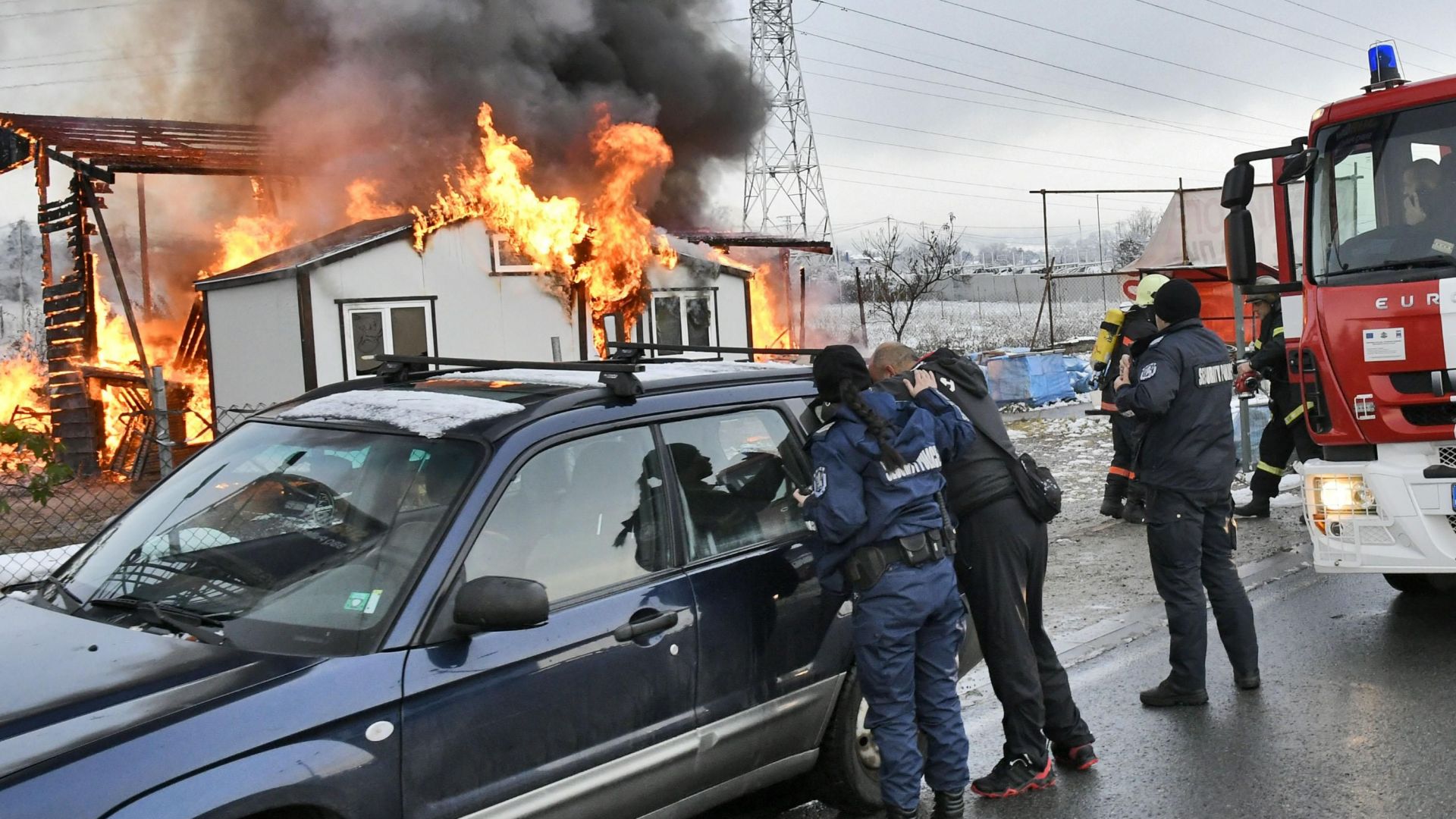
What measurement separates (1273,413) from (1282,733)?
16.2 ft

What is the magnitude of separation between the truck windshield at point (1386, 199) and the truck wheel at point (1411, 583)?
1.86 meters

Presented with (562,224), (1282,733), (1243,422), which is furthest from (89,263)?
(1282,733)

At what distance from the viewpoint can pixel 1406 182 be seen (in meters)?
6.24

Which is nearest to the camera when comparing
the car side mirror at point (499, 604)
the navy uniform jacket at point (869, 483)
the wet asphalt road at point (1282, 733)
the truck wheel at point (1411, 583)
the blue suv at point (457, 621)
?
the blue suv at point (457, 621)

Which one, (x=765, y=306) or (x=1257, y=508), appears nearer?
(x=1257, y=508)

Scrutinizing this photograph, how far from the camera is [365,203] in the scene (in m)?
20.3

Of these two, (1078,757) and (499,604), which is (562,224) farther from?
(499,604)

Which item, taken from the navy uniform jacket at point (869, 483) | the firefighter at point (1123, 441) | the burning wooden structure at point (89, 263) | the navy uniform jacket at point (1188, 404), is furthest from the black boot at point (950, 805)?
the burning wooden structure at point (89, 263)

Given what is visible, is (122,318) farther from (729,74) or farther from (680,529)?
(680,529)

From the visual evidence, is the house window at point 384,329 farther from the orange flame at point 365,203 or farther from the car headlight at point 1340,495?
the car headlight at point 1340,495

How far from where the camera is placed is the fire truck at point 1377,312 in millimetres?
5797

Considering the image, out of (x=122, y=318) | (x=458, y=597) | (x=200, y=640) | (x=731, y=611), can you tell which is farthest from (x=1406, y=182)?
(x=122, y=318)

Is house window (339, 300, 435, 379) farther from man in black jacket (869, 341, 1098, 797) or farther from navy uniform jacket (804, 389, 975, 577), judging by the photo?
navy uniform jacket (804, 389, 975, 577)

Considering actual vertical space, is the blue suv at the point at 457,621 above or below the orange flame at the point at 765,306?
below
